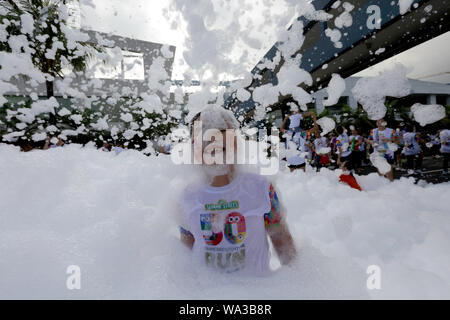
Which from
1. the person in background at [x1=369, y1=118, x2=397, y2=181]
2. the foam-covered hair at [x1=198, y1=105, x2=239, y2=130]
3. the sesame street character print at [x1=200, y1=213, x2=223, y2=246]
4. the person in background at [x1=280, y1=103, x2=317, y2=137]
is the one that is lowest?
the sesame street character print at [x1=200, y1=213, x2=223, y2=246]

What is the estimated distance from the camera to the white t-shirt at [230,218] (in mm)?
1158

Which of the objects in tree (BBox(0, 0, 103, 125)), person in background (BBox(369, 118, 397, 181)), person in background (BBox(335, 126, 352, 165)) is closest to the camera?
tree (BBox(0, 0, 103, 125))

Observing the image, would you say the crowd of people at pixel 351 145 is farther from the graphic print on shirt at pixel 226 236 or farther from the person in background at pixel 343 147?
the graphic print on shirt at pixel 226 236

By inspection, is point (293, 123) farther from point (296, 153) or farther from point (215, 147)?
point (215, 147)

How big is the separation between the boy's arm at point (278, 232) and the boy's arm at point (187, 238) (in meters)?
0.37

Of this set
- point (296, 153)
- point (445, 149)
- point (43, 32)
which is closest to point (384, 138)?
point (296, 153)

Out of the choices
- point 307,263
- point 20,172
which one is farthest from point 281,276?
point 20,172

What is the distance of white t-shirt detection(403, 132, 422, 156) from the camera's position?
21.8 feet

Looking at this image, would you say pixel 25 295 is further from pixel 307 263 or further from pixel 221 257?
pixel 307 263

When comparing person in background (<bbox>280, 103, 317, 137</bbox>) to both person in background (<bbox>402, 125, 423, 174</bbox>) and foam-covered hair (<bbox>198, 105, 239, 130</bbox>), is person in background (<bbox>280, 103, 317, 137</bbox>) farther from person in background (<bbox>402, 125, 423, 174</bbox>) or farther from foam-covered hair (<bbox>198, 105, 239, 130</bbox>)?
foam-covered hair (<bbox>198, 105, 239, 130</bbox>)

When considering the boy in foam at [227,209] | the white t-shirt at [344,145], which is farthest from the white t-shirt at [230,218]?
the white t-shirt at [344,145]

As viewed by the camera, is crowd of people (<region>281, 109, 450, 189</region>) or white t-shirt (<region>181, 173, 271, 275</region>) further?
crowd of people (<region>281, 109, 450, 189</region>)

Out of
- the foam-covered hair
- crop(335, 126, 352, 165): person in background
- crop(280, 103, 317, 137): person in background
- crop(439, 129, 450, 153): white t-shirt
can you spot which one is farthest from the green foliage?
crop(439, 129, 450, 153): white t-shirt
